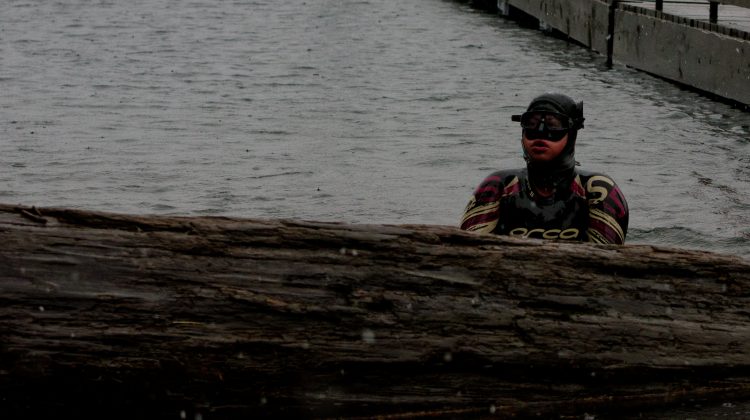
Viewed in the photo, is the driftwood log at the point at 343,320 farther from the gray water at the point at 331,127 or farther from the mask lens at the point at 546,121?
the gray water at the point at 331,127

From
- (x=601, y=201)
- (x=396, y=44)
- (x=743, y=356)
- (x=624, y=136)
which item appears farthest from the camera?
(x=396, y=44)

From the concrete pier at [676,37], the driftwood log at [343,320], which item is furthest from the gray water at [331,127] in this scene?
the driftwood log at [343,320]

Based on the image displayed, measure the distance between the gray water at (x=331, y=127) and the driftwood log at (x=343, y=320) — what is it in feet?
15.9

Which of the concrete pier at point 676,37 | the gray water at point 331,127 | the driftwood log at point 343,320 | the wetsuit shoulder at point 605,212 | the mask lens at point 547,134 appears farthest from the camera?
the concrete pier at point 676,37

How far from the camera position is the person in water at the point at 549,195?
668 cm

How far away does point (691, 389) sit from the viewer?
5988 millimetres

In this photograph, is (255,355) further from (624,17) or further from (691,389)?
(624,17)

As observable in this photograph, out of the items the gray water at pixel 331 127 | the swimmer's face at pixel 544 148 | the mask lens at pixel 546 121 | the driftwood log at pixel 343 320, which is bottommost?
the gray water at pixel 331 127

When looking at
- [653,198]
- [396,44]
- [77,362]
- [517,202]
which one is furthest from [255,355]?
[396,44]

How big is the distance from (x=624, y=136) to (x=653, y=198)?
364 centimetres

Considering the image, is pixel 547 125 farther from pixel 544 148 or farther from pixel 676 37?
pixel 676 37

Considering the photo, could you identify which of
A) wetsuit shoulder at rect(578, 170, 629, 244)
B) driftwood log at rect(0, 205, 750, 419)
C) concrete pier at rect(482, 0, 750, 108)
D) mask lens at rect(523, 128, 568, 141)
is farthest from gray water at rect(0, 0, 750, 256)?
driftwood log at rect(0, 205, 750, 419)

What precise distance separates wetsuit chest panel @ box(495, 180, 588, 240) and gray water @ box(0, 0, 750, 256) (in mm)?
4154

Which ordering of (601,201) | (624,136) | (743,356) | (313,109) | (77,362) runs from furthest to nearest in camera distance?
(313,109)
(624,136)
(601,201)
(743,356)
(77,362)
